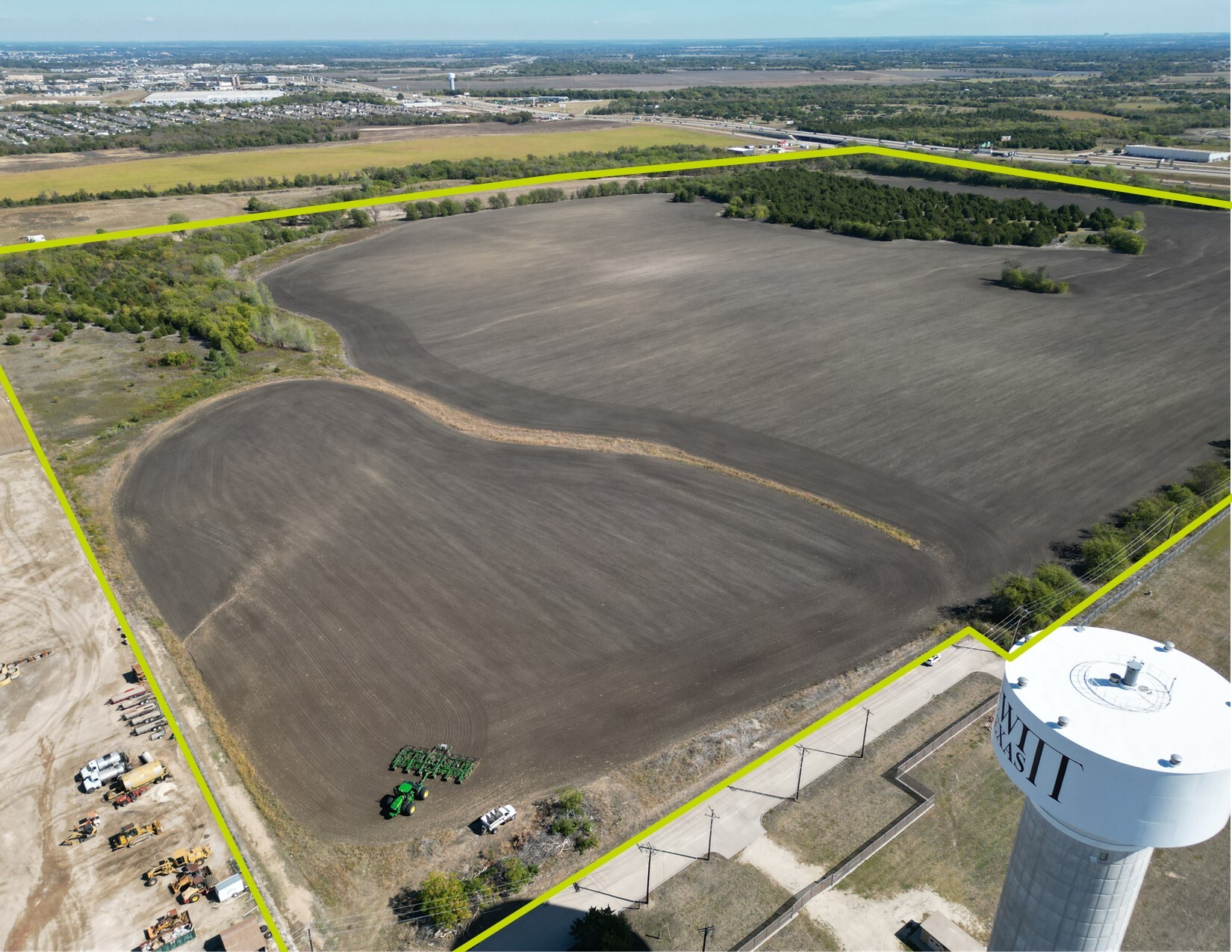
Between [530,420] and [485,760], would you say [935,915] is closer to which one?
[485,760]

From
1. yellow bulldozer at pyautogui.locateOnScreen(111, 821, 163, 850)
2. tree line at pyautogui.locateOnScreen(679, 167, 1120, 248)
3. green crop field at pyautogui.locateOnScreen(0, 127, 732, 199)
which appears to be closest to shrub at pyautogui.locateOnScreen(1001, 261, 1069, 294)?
tree line at pyautogui.locateOnScreen(679, 167, 1120, 248)

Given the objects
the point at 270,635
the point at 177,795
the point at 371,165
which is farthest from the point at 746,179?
the point at 177,795

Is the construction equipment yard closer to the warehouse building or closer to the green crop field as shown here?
the green crop field

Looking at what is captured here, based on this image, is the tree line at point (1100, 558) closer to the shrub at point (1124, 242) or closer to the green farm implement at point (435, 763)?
the green farm implement at point (435, 763)

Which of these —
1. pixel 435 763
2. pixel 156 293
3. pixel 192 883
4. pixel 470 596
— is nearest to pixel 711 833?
pixel 435 763

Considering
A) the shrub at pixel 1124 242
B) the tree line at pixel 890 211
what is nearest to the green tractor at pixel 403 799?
the tree line at pixel 890 211

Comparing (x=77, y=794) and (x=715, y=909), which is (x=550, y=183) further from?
(x=715, y=909)
